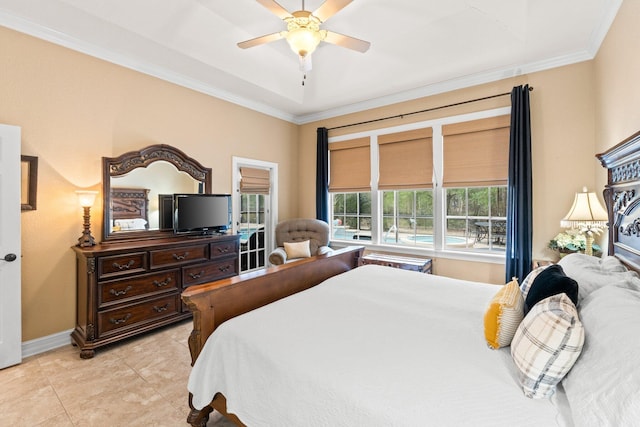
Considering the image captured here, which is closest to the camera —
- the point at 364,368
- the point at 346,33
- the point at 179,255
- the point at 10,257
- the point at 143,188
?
the point at 364,368

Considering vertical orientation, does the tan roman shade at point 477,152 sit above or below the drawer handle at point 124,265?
above

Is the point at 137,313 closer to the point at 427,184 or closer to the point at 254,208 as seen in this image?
the point at 254,208

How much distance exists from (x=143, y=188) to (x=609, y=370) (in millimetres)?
3847

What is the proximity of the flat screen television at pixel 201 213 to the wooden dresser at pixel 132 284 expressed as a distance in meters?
0.20

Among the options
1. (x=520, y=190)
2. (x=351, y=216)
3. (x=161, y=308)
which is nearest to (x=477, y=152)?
(x=520, y=190)

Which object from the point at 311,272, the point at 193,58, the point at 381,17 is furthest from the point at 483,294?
the point at 193,58

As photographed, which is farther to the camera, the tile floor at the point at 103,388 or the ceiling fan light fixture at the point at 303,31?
the ceiling fan light fixture at the point at 303,31

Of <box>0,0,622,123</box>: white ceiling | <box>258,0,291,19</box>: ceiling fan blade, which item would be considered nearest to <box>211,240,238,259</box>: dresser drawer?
<box>0,0,622,123</box>: white ceiling

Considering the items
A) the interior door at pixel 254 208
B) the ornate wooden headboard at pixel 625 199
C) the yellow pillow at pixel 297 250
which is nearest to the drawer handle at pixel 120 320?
the interior door at pixel 254 208

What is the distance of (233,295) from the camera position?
1835 millimetres

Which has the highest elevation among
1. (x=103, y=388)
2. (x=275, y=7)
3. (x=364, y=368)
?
(x=275, y=7)

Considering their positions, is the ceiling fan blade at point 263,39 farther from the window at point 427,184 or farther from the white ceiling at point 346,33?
the window at point 427,184

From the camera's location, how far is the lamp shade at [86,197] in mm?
2750

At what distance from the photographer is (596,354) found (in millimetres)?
968
